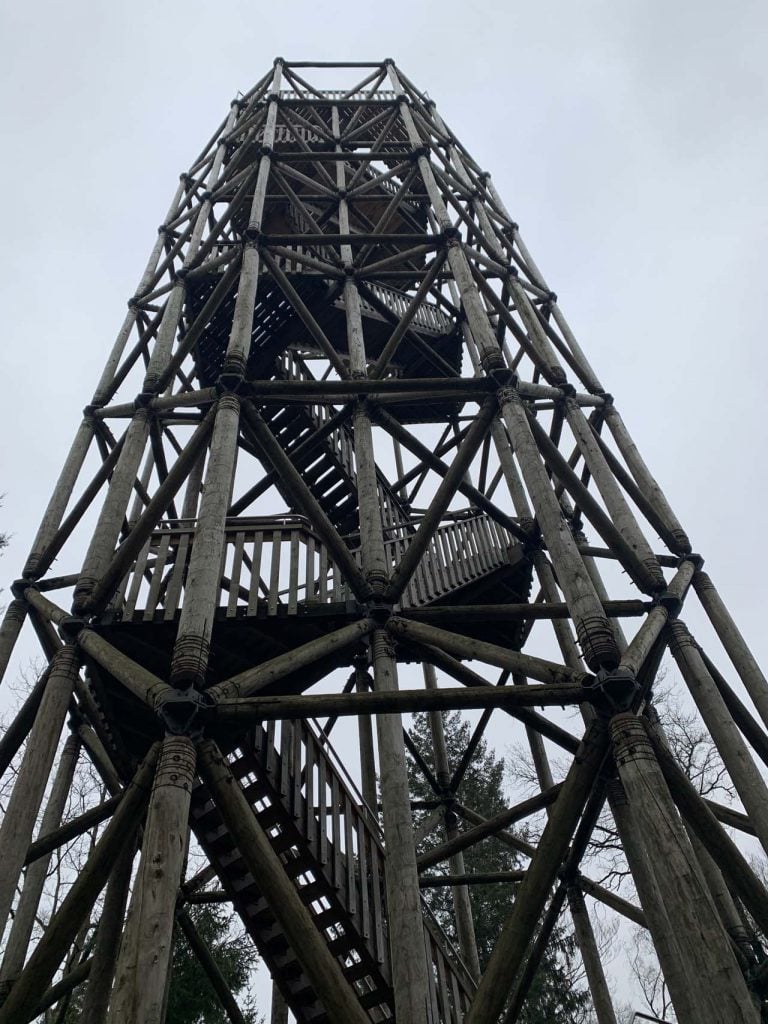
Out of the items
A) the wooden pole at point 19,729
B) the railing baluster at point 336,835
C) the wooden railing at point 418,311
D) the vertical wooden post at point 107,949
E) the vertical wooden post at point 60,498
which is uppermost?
the wooden railing at point 418,311

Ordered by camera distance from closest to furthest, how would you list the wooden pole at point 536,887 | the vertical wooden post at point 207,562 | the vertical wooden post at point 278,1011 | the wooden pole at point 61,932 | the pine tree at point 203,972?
the wooden pole at point 536,887, the wooden pole at point 61,932, the vertical wooden post at point 207,562, the vertical wooden post at point 278,1011, the pine tree at point 203,972

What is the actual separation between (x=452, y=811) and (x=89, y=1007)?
537 cm

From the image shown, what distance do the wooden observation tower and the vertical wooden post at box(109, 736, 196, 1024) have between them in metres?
0.01

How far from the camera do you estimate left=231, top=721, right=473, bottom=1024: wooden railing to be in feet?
22.2

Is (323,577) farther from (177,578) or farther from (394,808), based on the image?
(394,808)

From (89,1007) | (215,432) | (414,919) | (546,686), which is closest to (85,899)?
(414,919)

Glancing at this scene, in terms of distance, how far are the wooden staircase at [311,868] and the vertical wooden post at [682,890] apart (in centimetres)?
313

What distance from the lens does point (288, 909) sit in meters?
3.98

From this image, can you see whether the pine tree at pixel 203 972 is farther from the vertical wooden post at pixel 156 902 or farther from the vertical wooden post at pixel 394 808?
the vertical wooden post at pixel 156 902

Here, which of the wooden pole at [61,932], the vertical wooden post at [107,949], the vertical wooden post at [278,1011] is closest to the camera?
the wooden pole at [61,932]

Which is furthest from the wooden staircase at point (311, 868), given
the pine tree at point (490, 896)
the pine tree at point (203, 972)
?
the pine tree at point (490, 896)

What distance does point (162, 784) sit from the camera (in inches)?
164

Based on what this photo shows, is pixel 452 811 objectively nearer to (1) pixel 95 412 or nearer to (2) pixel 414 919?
(2) pixel 414 919

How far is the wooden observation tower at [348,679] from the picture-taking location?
14.0 ft
